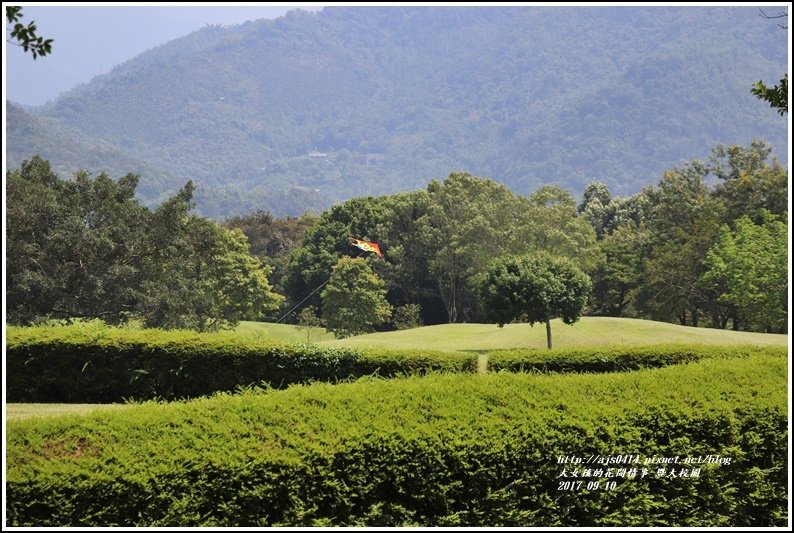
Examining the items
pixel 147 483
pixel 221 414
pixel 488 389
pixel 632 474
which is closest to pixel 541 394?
pixel 488 389

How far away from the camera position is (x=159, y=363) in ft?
48.9

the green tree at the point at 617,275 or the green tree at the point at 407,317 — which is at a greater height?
the green tree at the point at 617,275

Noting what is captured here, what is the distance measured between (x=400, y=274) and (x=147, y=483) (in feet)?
177

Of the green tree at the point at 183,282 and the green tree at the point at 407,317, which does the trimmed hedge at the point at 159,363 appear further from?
the green tree at the point at 407,317

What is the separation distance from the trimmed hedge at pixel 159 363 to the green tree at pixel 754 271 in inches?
1361

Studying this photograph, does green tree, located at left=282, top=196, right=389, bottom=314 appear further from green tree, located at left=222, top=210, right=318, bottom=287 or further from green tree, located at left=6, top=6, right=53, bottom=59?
green tree, located at left=6, top=6, right=53, bottom=59

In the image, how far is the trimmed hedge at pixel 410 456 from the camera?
647cm

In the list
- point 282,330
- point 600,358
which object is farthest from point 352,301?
point 600,358

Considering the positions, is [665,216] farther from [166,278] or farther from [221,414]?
[221,414]

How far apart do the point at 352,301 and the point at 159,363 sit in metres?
36.6

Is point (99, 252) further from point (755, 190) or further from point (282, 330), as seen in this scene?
point (755, 190)

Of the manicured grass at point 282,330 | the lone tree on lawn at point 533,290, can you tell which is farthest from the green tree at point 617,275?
the lone tree on lawn at point 533,290

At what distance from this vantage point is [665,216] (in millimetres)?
58094

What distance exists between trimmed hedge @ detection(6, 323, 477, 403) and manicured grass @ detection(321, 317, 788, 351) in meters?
20.7
